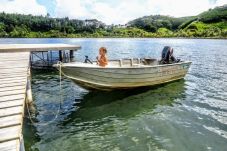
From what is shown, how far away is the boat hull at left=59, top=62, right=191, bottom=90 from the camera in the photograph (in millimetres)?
13590

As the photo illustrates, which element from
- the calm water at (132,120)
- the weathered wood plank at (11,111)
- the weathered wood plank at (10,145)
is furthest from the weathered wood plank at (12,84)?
the weathered wood plank at (10,145)

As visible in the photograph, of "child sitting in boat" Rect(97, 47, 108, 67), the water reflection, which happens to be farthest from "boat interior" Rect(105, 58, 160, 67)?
"child sitting in boat" Rect(97, 47, 108, 67)

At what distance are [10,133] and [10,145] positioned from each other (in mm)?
488

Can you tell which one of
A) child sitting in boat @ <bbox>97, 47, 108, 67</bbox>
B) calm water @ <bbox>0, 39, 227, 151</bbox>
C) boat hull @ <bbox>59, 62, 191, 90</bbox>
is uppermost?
child sitting in boat @ <bbox>97, 47, 108, 67</bbox>

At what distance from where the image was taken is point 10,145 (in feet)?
15.4

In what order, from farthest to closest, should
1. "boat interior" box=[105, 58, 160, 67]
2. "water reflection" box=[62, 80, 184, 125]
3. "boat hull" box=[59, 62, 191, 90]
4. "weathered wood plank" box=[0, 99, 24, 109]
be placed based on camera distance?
"boat interior" box=[105, 58, 160, 67]
"boat hull" box=[59, 62, 191, 90]
"water reflection" box=[62, 80, 184, 125]
"weathered wood plank" box=[0, 99, 24, 109]

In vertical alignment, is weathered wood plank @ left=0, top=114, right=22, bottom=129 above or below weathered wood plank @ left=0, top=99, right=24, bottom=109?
below

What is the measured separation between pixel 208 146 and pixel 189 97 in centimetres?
712

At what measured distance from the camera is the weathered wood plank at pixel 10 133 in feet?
16.1

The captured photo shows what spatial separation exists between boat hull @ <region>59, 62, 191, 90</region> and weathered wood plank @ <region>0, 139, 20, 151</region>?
8671mm

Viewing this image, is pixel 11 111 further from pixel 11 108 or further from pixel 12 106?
pixel 12 106

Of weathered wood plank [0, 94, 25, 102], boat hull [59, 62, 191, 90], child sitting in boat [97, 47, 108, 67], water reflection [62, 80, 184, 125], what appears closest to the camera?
weathered wood plank [0, 94, 25, 102]

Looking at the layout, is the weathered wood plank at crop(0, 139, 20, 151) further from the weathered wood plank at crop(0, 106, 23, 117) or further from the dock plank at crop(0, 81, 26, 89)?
the dock plank at crop(0, 81, 26, 89)

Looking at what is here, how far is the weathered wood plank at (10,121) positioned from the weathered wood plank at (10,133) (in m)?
0.15
